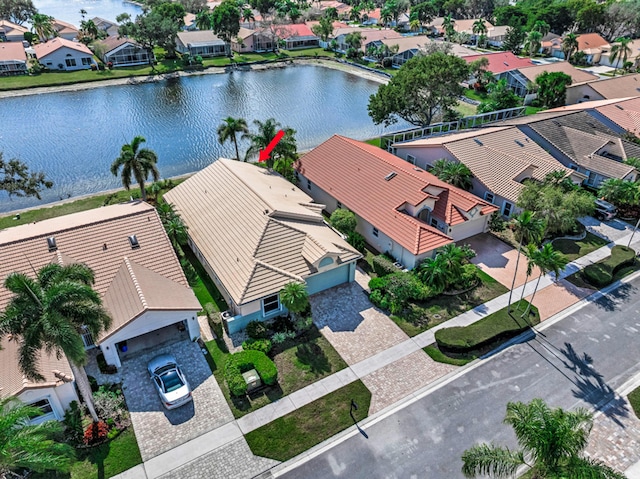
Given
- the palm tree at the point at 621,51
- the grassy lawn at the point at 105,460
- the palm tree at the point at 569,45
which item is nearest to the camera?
the grassy lawn at the point at 105,460

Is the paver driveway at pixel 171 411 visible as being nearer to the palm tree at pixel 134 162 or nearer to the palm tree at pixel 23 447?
the palm tree at pixel 23 447

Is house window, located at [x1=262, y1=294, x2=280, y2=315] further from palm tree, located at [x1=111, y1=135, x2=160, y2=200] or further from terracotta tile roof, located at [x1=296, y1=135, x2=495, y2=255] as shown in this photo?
palm tree, located at [x1=111, y1=135, x2=160, y2=200]

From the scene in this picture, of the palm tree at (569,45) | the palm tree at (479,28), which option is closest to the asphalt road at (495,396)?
the palm tree at (569,45)

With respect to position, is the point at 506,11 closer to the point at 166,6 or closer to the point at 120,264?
the point at 166,6

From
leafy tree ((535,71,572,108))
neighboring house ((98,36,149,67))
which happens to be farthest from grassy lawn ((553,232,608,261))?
neighboring house ((98,36,149,67))

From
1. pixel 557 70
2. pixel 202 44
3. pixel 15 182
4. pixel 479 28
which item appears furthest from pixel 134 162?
pixel 479 28

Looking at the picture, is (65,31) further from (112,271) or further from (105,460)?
(105,460)

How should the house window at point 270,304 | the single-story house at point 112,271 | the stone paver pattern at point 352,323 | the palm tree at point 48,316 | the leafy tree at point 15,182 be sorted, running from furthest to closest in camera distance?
1. the leafy tree at point 15,182
2. the house window at point 270,304
3. the stone paver pattern at point 352,323
4. the single-story house at point 112,271
5. the palm tree at point 48,316
